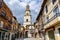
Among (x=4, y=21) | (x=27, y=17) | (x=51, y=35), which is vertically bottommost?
(x=51, y=35)

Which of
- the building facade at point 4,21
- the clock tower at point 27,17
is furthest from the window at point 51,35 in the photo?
the clock tower at point 27,17

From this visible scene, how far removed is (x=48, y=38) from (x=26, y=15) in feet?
165

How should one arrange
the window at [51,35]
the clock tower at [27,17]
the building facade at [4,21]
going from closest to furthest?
the window at [51,35] < the building facade at [4,21] < the clock tower at [27,17]

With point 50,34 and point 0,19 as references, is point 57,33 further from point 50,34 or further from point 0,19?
point 0,19

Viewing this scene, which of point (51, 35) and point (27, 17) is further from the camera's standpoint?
point (27, 17)

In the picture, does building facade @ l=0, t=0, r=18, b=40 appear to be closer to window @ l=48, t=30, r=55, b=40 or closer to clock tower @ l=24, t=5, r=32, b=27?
window @ l=48, t=30, r=55, b=40

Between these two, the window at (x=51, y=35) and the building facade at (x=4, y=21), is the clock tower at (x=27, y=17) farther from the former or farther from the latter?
the window at (x=51, y=35)

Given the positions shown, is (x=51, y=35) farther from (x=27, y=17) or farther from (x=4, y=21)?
(x=27, y=17)

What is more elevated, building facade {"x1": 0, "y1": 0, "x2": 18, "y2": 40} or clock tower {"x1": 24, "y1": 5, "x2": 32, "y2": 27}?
clock tower {"x1": 24, "y1": 5, "x2": 32, "y2": 27}

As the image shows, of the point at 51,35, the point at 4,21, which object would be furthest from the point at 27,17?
the point at 51,35

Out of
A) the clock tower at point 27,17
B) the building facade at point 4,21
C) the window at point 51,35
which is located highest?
the clock tower at point 27,17

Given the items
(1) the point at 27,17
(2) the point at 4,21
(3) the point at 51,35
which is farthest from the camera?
(1) the point at 27,17

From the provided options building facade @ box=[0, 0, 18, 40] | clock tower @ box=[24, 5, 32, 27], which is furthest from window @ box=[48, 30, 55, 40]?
clock tower @ box=[24, 5, 32, 27]

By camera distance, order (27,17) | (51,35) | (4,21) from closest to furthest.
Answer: (51,35) < (4,21) < (27,17)
